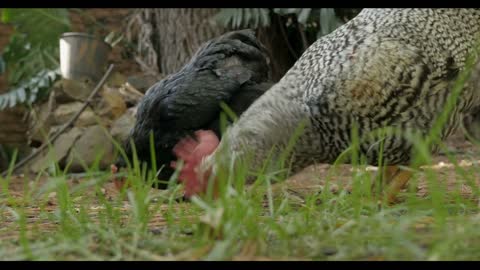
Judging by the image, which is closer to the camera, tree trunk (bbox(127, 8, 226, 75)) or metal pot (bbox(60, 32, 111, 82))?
tree trunk (bbox(127, 8, 226, 75))

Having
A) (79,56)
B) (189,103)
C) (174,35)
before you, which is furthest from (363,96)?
(79,56)

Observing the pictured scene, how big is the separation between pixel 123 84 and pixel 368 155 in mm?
5359

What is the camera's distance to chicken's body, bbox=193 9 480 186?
253cm

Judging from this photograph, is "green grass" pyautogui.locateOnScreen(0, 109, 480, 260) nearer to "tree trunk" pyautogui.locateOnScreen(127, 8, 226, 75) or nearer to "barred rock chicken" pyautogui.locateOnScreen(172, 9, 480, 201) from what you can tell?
"barred rock chicken" pyautogui.locateOnScreen(172, 9, 480, 201)

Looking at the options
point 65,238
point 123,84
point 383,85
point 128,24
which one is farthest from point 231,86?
point 128,24

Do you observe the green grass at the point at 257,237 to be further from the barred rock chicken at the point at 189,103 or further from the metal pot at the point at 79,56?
the metal pot at the point at 79,56

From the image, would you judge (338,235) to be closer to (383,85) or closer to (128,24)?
(383,85)

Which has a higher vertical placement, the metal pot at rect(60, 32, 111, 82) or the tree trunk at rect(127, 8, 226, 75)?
the tree trunk at rect(127, 8, 226, 75)

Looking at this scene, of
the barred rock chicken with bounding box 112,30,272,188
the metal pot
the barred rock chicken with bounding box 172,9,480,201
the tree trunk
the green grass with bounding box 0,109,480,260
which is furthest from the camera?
the metal pot

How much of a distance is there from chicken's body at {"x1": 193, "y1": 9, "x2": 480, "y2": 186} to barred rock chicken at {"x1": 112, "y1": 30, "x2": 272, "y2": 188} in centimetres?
96

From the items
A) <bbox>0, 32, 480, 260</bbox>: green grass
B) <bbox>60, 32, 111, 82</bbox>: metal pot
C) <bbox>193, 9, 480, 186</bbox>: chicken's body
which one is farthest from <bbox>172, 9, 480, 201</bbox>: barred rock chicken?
<bbox>60, 32, 111, 82</bbox>: metal pot

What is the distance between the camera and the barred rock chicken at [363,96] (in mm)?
2525

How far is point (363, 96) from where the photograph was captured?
2.52 m

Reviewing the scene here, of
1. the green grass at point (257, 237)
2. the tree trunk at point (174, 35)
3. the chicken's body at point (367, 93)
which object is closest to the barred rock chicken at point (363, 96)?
the chicken's body at point (367, 93)
